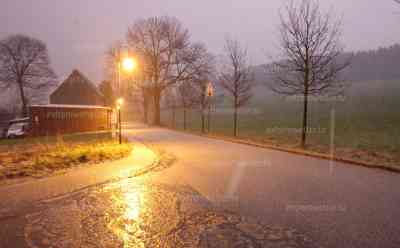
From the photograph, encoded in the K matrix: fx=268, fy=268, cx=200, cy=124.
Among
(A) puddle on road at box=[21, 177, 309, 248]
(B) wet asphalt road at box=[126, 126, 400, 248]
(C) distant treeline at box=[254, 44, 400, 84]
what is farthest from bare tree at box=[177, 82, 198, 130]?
(C) distant treeline at box=[254, 44, 400, 84]

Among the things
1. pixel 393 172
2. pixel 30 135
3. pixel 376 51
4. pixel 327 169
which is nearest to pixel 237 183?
pixel 327 169

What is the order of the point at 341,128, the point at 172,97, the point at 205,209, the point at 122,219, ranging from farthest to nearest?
the point at 172,97
the point at 341,128
the point at 205,209
the point at 122,219

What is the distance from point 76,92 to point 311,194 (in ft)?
126

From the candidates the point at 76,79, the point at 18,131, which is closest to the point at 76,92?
the point at 76,79

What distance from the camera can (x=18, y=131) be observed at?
24156 millimetres

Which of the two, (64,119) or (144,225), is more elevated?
(64,119)

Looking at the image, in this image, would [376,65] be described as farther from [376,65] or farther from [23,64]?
[23,64]

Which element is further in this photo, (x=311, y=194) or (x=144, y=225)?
(x=311, y=194)

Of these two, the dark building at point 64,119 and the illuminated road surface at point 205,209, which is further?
the dark building at point 64,119

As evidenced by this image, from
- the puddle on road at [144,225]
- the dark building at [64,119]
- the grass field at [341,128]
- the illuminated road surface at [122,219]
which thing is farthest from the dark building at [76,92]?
the puddle on road at [144,225]

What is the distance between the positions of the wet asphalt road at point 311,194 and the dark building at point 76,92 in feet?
110

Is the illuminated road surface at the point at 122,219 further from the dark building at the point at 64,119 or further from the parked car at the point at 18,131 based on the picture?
the parked car at the point at 18,131

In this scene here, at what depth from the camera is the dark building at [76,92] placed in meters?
36.6

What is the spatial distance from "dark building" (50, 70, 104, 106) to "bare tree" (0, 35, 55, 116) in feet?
9.24
